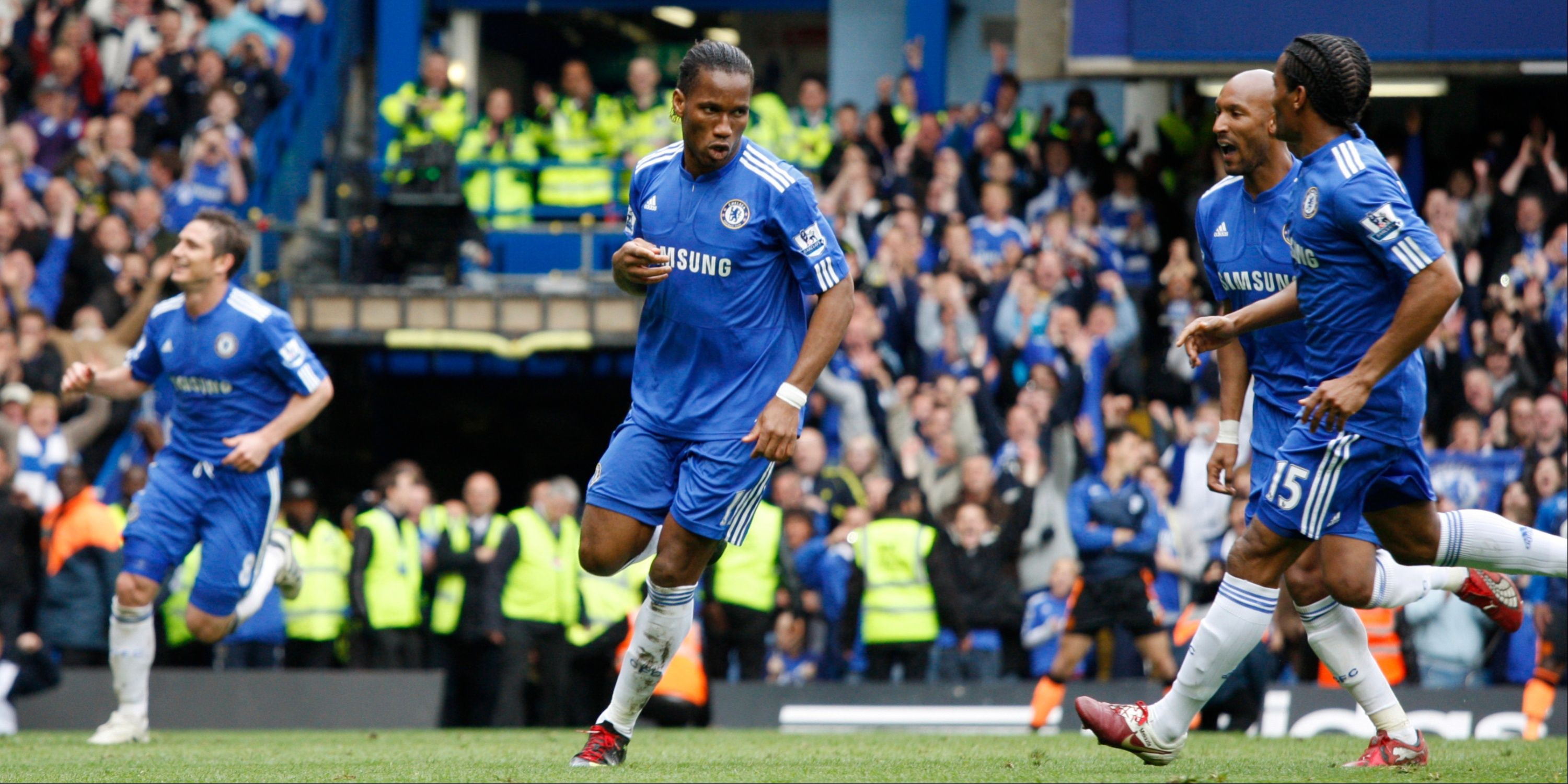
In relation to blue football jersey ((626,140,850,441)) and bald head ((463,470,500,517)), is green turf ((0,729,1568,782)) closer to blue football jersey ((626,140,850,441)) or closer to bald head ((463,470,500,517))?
blue football jersey ((626,140,850,441))

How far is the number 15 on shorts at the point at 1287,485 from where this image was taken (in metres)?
5.96

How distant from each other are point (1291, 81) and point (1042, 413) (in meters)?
7.89

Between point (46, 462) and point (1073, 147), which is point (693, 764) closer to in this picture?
point (46, 462)

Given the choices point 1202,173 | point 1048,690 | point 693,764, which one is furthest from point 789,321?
point 1202,173

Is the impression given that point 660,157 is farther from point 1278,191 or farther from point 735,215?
point 1278,191

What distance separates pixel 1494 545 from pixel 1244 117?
5.59ft

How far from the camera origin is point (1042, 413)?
44.9ft

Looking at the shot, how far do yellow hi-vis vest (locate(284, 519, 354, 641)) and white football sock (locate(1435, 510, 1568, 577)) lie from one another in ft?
29.1

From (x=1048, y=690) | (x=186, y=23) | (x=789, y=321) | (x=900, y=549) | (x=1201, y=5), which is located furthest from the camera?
(x=186, y=23)

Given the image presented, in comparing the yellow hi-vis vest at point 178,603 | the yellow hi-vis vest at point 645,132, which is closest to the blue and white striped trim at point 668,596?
the yellow hi-vis vest at point 178,603

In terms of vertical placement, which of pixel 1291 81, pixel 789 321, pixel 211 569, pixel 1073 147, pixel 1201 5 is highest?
pixel 1201 5

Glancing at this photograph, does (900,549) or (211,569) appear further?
(900,549)

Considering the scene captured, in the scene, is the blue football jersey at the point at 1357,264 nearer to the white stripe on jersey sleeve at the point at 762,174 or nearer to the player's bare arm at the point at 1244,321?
the player's bare arm at the point at 1244,321

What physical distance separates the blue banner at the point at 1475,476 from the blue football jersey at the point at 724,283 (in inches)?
291
